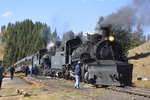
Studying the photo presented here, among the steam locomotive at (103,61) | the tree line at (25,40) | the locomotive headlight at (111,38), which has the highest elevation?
the tree line at (25,40)

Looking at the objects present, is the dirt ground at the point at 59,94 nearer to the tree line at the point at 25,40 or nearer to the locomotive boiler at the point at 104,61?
the locomotive boiler at the point at 104,61

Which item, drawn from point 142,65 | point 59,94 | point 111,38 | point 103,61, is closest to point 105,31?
point 111,38

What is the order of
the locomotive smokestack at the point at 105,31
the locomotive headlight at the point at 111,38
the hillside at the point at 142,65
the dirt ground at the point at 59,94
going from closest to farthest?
1. the dirt ground at the point at 59,94
2. the locomotive headlight at the point at 111,38
3. the locomotive smokestack at the point at 105,31
4. the hillside at the point at 142,65

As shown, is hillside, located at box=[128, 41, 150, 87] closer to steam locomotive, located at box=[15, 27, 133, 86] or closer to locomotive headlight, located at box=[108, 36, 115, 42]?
steam locomotive, located at box=[15, 27, 133, 86]

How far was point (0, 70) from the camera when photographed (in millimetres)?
15742

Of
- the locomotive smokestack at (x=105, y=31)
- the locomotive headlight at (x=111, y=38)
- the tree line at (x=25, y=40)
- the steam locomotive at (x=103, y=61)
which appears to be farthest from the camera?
the tree line at (x=25, y=40)

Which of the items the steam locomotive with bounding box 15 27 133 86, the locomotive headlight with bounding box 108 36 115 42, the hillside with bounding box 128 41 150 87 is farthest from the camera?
the hillside with bounding box 128 41 150 87

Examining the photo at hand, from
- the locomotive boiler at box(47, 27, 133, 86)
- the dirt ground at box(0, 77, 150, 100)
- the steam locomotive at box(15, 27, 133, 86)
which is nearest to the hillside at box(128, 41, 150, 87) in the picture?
the steam locomotive at box(15, 27, 133, 86)

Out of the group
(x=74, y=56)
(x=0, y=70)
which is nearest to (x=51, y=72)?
(x=74, y=56)

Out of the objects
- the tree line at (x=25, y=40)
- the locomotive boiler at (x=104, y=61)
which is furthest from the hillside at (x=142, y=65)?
the tree line at (x=25, y=40)

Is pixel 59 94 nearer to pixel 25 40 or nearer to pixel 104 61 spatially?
pixel 104 61

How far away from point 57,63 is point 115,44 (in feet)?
31.2

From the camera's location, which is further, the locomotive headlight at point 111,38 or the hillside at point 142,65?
the hillside at point 142,65

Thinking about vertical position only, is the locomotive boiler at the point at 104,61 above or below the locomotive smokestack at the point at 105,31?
below
